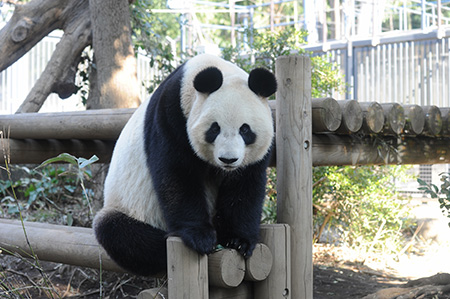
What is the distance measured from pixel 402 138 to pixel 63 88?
371 centimetres

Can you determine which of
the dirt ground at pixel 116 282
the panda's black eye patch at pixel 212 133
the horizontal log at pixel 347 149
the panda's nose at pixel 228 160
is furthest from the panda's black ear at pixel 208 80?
the dirt ground at pixel 116 282

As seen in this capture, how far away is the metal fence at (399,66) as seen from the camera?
9031mm

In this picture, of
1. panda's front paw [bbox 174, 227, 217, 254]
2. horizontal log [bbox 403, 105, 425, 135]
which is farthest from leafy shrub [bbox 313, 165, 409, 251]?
panda's front paw [bbox 174, 227, 217, 254]

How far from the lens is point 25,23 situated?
590 centimetres

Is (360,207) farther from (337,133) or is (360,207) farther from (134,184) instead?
(134,184)

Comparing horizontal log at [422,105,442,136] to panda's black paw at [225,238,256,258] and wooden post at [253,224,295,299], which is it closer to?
wooden post at [253,224,295,299]

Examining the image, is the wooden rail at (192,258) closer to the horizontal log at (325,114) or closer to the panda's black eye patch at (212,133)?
the panda's black eye patch at (212,133)

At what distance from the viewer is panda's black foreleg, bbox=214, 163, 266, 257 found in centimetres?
264

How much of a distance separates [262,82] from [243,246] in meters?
0.77

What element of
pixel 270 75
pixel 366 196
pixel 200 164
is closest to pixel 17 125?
pixel 200 164

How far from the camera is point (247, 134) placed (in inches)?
99.5

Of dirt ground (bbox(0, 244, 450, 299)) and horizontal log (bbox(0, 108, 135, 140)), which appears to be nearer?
horizontal log (bbox(0, 108, 135, 140))

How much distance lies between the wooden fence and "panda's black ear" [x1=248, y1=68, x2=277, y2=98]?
0.35 m

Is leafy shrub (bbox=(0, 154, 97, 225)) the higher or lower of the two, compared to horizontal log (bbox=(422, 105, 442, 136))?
lower
